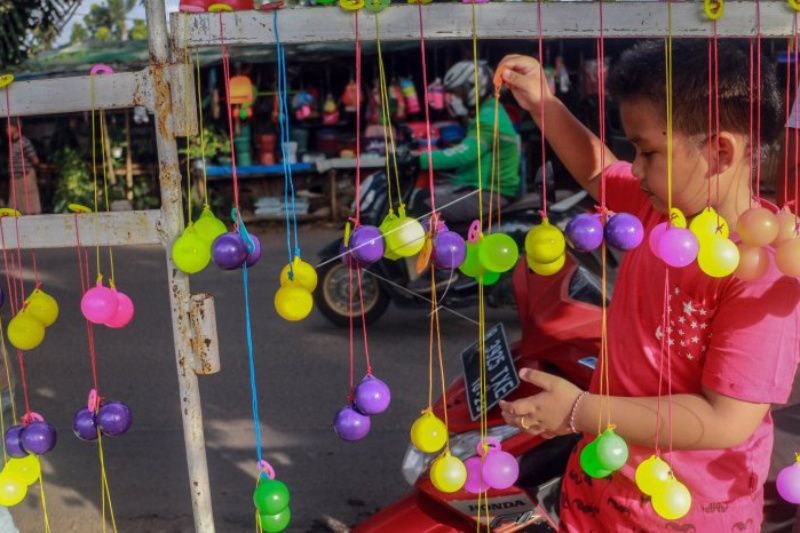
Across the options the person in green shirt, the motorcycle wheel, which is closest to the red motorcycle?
the person in green shirt

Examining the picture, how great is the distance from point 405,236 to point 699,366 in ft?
1.88

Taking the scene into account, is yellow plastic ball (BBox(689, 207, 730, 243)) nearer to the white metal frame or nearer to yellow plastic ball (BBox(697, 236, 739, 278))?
yellow plastic ball (BBox(697, 236, 739, 278))

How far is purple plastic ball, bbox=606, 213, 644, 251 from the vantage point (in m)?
1.55

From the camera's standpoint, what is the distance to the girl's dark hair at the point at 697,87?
5.14ft

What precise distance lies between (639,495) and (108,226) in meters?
1.16

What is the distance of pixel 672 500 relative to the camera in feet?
5.00

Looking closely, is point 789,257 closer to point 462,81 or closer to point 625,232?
point 625,232

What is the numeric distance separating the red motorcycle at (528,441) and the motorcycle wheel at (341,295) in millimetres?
3347

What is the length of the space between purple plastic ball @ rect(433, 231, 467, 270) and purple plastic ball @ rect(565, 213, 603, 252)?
0.20 m

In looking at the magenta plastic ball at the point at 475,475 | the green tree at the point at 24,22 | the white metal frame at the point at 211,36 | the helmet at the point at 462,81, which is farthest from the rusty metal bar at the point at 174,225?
the green tree at the point at 24,22

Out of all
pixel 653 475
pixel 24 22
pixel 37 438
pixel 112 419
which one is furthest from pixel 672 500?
pixel 24 22

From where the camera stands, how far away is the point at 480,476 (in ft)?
5.87

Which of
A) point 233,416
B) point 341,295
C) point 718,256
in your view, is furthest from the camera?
point 341,295

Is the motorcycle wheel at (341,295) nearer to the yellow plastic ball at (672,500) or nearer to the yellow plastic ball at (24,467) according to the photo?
the yellow plastic ball at (24,467)
